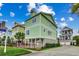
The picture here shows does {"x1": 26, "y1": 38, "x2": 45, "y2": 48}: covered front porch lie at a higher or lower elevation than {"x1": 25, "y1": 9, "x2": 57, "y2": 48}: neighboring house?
lower

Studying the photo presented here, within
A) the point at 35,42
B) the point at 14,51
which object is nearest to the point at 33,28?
the point at 35,42

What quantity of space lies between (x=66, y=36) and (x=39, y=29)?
391mm

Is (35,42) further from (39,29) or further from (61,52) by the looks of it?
(61,52)

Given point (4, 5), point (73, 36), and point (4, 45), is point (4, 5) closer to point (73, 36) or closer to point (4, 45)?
point (4, 45)

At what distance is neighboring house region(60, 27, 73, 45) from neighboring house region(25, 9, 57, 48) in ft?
0.37

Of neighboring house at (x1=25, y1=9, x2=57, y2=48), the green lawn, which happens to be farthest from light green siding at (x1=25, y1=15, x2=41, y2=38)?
the green lawn

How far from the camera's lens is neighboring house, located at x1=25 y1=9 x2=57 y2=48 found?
16.3 feet

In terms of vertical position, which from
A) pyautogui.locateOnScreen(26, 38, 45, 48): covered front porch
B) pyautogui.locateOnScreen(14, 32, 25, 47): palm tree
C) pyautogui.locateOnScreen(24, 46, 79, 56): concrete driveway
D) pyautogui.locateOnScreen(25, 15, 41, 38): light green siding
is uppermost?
pyautogui.locateOnScreen(25, 15, 41, 38): light green siding

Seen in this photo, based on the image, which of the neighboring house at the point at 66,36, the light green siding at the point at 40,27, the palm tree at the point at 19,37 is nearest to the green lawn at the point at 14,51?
the palm tree at the point at 19,37

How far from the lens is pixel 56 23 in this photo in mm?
4980

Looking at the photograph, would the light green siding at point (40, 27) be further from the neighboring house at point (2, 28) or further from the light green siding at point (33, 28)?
the neighboring house at point (2, 28)

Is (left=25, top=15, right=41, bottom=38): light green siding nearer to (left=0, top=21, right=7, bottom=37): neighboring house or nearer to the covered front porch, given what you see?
the covered front porch

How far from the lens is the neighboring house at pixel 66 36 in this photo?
4969 mm

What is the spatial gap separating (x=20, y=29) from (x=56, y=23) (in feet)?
1.67
